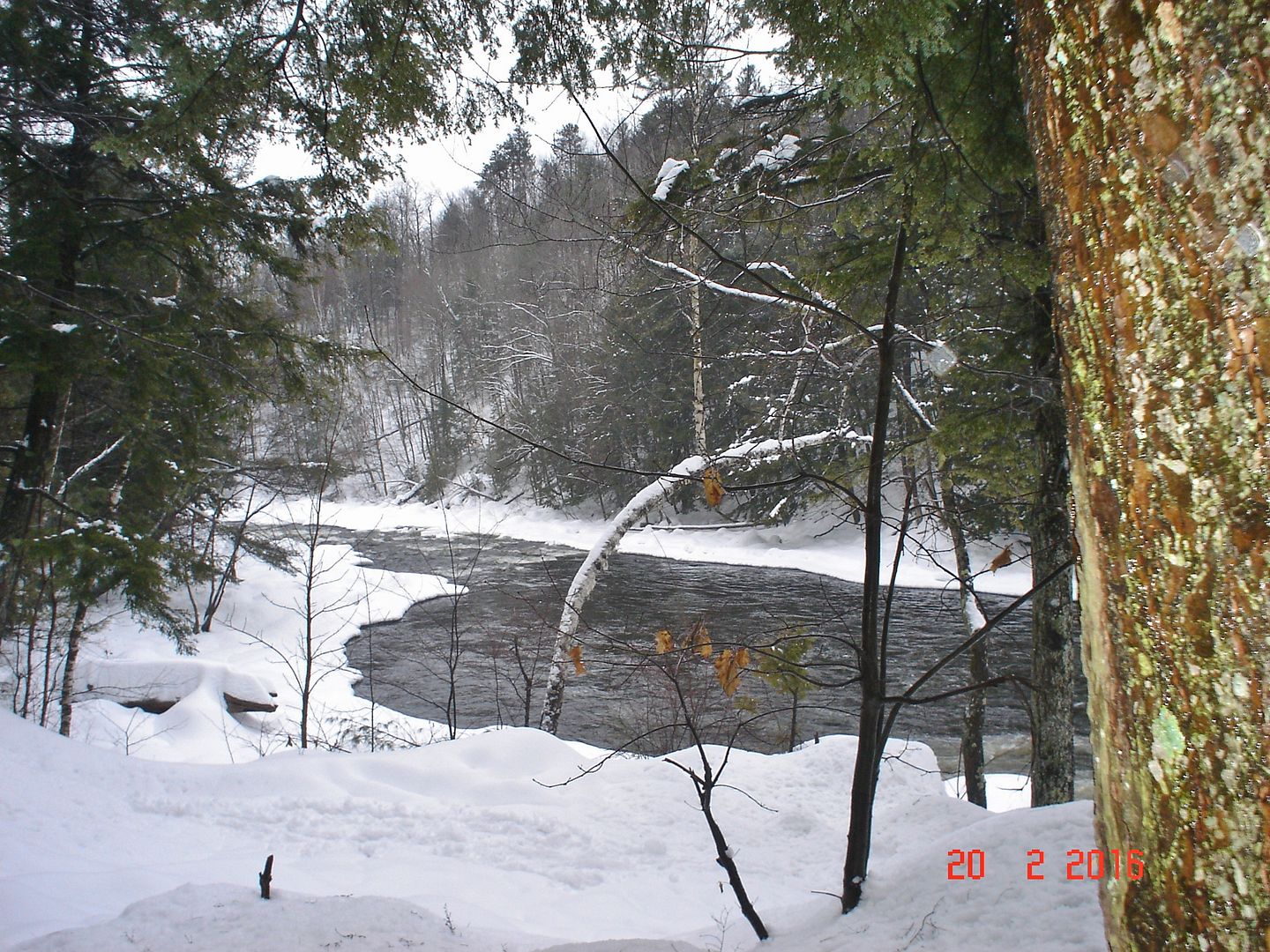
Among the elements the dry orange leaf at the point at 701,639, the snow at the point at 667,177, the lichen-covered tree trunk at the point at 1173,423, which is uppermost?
the snow at the point at 667,177

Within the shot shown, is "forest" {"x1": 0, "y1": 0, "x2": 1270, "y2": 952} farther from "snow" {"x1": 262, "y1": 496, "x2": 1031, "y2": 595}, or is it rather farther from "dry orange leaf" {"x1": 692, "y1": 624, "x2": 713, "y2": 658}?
"snow" {"x1": 262, "y1": 496, "x2": 1031, "y2": 595}

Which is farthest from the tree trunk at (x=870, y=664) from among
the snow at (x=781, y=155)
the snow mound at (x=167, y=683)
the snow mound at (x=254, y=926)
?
the snow mound at (x=167, y=683)

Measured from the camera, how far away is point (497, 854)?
4.50 m

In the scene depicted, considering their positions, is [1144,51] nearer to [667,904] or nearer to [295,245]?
[667,904]

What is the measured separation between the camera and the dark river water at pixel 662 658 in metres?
8.16

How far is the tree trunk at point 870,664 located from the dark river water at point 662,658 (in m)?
0.43

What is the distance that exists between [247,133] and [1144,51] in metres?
4.85

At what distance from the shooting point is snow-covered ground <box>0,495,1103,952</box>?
8.45 feet

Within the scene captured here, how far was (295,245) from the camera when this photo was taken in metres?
6.66

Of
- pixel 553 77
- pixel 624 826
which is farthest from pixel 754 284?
pixel 624 826

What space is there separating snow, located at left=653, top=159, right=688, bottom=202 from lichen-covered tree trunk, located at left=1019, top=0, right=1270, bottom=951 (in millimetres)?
3768

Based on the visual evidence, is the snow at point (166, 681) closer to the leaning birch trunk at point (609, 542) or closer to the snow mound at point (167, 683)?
the snow mound at point (167, 683)

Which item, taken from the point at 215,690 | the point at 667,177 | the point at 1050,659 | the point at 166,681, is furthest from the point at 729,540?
the point at 667,177
